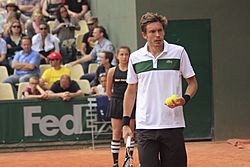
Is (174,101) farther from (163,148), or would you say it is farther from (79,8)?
(79,8)

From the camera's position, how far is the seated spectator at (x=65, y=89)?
14.0 m

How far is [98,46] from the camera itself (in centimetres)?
1614

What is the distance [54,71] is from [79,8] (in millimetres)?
4396

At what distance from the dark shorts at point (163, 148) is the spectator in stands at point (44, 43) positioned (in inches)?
416

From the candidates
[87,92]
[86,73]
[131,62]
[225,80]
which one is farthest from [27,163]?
[131,62]

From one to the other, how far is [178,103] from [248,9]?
1004cm

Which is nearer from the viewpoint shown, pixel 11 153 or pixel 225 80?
pixel 11 153

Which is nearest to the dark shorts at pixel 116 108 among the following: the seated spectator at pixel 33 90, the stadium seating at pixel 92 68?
the seated spectator at pixel 33 90

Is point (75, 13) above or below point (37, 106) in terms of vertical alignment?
above

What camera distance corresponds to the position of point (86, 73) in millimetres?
16062

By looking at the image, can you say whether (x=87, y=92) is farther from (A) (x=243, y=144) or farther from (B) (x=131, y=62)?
(B) (x=131, y=62)

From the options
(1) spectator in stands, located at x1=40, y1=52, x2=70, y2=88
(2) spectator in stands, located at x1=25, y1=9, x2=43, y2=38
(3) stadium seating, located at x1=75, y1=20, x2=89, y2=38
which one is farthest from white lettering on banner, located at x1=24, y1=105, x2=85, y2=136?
(3) stadium seating, located at x1=75, y1=20, x2=89, y2=38

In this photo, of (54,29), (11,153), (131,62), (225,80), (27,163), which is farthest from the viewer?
(54,29)

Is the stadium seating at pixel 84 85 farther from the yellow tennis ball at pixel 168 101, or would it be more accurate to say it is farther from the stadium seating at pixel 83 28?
the yellow tennis ball at pixel 168 101
